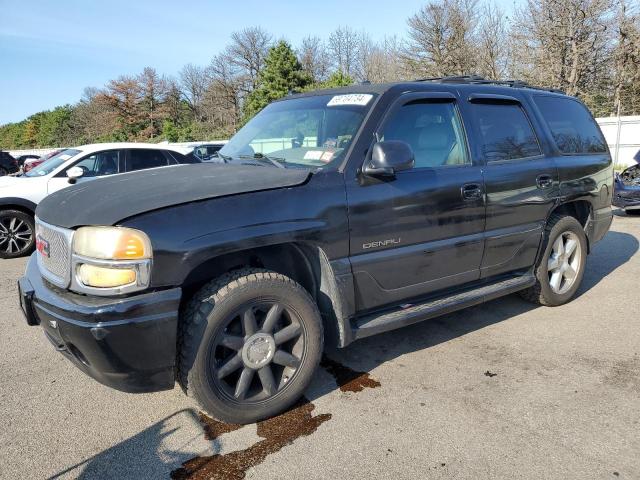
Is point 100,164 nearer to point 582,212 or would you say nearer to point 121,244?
point 121,244

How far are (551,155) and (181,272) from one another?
3.43 meters

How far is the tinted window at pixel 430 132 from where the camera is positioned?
3412mm

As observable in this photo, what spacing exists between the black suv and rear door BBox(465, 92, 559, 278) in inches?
0.6

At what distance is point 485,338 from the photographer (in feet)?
13.3

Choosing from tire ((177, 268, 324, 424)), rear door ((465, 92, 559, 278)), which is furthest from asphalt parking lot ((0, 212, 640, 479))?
rear door ((465, 92, 559, 278))

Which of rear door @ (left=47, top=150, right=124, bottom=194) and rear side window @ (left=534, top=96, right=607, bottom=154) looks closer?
rear side window @ (left=534, top=96, right=607, bottom=154)

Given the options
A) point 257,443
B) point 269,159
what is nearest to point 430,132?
point 269,159

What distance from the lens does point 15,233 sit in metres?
7.44

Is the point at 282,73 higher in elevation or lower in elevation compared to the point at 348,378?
higher

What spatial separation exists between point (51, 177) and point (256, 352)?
6482 millimetres

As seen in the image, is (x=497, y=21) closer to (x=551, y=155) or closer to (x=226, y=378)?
(x=551, y=155)

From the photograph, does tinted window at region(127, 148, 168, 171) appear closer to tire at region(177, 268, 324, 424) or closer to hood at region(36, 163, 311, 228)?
hood at region(36, 163, 311, 228)

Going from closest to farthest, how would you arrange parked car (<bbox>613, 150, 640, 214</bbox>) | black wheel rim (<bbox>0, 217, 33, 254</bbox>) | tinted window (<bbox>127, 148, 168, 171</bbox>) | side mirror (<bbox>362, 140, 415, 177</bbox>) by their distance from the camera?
side mirror (<bbox>362, 140, 415, 177</bbox>) → black wheel rim (<bbox>0, 217, 33, 254</bbox>) → tinted window (<bbox>127, 148, 168, 171</bbox>) → parked car (<bbox>613, 150, 640, 214</bbox>)

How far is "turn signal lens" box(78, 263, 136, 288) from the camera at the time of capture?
240 centimetres
